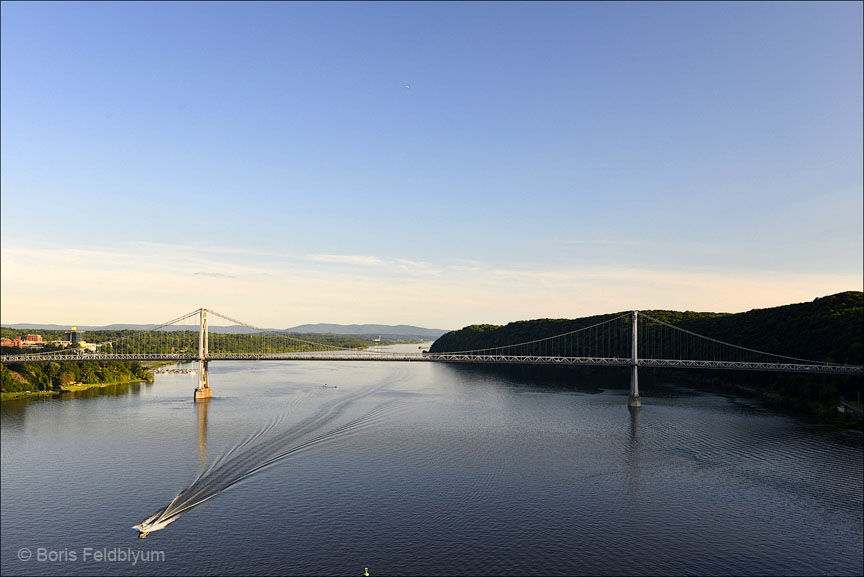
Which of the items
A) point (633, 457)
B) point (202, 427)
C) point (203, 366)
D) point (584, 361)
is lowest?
point (633, 457)

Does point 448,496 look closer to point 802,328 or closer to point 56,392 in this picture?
point 802,328

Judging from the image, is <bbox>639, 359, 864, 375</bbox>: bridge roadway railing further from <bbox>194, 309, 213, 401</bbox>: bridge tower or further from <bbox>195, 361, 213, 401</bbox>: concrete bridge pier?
<bbox>194, 309, 213, 401</bbox>: bridge tower

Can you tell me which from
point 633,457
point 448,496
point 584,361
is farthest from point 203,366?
point 633,457

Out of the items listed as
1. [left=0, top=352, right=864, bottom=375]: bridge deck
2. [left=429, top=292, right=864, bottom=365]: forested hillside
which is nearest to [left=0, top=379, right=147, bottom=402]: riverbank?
[left=0, top=352, right=864, bottom=375]: bridge deck

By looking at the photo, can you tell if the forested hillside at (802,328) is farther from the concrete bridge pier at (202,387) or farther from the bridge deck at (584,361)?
the concrete bridge pier at (202,387)

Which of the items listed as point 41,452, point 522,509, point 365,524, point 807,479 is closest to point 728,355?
point 807,479

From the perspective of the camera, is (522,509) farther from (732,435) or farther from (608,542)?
(732,435)
